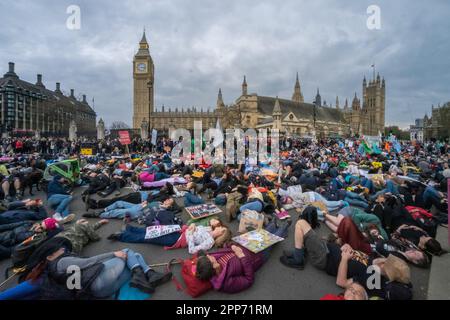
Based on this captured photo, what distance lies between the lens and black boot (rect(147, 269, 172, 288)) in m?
3.43

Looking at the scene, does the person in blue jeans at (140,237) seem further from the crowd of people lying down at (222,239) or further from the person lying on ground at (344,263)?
the person lying on ground at (344,263)

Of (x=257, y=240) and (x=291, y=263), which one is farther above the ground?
(x=257, y=240)

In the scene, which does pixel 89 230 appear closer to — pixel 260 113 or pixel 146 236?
pixel 146 236

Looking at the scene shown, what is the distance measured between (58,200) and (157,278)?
202 inches

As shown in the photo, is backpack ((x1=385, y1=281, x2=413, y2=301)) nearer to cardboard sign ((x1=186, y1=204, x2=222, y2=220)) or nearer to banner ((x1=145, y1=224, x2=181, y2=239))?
banner ((x1=145, y1=224, x2=181, y2=239))

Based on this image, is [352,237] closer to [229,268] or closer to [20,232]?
[229,268]

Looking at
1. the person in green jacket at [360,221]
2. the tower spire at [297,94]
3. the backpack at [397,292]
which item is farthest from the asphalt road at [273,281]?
the tower spire at [297,94]

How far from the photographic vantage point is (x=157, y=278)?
346cm

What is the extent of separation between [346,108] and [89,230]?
396 ft

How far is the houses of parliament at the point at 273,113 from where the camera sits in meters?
69.0

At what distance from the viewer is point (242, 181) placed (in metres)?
8.74

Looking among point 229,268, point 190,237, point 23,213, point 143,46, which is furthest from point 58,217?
point 143,46

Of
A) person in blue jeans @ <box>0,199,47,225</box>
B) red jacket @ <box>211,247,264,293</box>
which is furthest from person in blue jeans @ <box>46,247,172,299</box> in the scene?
person in blue jeans @ <box>0,199,47,225</box>

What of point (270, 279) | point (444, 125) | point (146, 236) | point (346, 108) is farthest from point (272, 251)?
point (346, 108)
